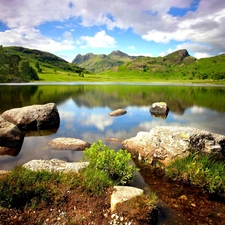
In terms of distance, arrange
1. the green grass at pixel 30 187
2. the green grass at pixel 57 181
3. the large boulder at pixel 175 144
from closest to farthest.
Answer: the green grass at pixel 30 187
the green grass at pixel 57 181
the large boulder at pixel 175 144

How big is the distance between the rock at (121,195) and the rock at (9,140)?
12105mm

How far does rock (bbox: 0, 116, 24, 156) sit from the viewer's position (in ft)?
58.9

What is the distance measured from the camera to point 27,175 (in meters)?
9.21

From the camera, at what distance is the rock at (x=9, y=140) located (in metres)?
18.0

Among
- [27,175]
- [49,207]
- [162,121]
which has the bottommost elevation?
[162,121]

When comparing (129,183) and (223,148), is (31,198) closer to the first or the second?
(129,183)

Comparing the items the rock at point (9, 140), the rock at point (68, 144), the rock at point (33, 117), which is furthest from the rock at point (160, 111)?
the rock at point (9, 140)

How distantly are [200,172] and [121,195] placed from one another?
5.95 meters

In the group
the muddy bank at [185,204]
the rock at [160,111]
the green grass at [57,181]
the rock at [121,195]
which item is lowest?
the rock at [160,111]

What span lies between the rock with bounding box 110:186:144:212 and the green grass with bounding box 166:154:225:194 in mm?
4778

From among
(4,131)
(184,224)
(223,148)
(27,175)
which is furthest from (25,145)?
(223,148)

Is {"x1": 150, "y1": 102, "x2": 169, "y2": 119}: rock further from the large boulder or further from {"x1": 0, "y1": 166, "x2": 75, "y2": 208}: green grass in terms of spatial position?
{"x1": 0, "y1": 166, "x2": 75, "y2": 208}: green grass

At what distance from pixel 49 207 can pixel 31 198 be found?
0.88m

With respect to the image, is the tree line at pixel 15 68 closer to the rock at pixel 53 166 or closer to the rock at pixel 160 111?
the rock at pixel 160 111
